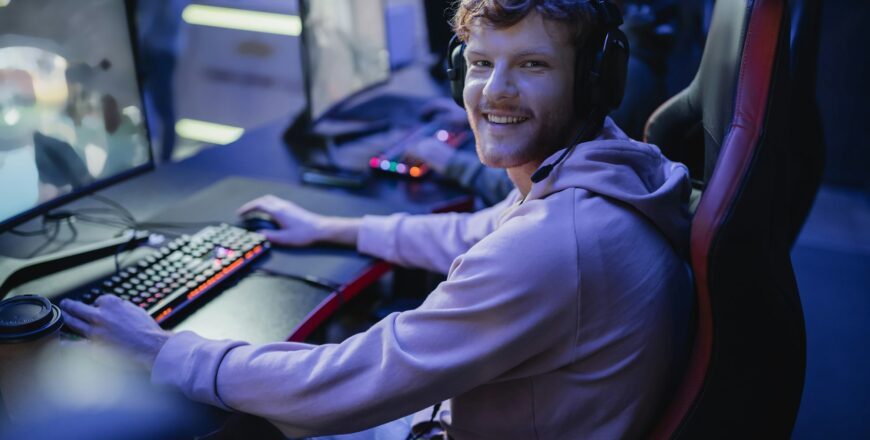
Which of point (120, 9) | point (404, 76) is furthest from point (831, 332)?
point (120, 9)

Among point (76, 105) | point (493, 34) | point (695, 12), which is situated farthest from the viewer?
point (695, 12)

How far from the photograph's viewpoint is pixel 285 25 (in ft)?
8.50

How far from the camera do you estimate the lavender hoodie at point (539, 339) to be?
77 centimetres

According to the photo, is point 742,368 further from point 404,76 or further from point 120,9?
point 404,76

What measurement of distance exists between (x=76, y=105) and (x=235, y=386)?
0.60 metres

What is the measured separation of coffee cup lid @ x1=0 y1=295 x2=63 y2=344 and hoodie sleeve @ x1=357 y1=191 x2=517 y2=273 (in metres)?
0.56

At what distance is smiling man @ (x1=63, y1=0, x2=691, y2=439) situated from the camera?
2.53 feet

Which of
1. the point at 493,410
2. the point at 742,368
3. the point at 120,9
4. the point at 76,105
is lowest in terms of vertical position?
the point at 493,410

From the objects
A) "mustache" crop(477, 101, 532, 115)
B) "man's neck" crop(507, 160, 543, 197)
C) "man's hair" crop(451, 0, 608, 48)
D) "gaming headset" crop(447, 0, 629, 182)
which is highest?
"man's hair" crop(451, 0, 608, 48)

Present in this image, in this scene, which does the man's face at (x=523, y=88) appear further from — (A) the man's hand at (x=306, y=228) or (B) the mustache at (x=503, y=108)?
(A) the man's hand at (x=306, y=228)

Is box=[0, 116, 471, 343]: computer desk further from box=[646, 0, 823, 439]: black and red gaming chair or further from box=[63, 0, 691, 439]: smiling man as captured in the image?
box=[646, 0, 823, 439]: black and red gaming chair

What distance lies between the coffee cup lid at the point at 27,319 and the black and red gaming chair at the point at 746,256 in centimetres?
71

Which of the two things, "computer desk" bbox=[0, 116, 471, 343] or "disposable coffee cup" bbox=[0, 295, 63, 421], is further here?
"computer desk" bbox=[0, 116, 471, 343]

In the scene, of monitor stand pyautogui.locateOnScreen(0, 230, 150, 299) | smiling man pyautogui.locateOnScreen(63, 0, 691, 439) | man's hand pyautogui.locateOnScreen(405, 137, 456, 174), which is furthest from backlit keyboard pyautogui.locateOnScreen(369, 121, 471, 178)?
smiling man pyautogui.locateOnScreen(63, 0, 691, 439)
